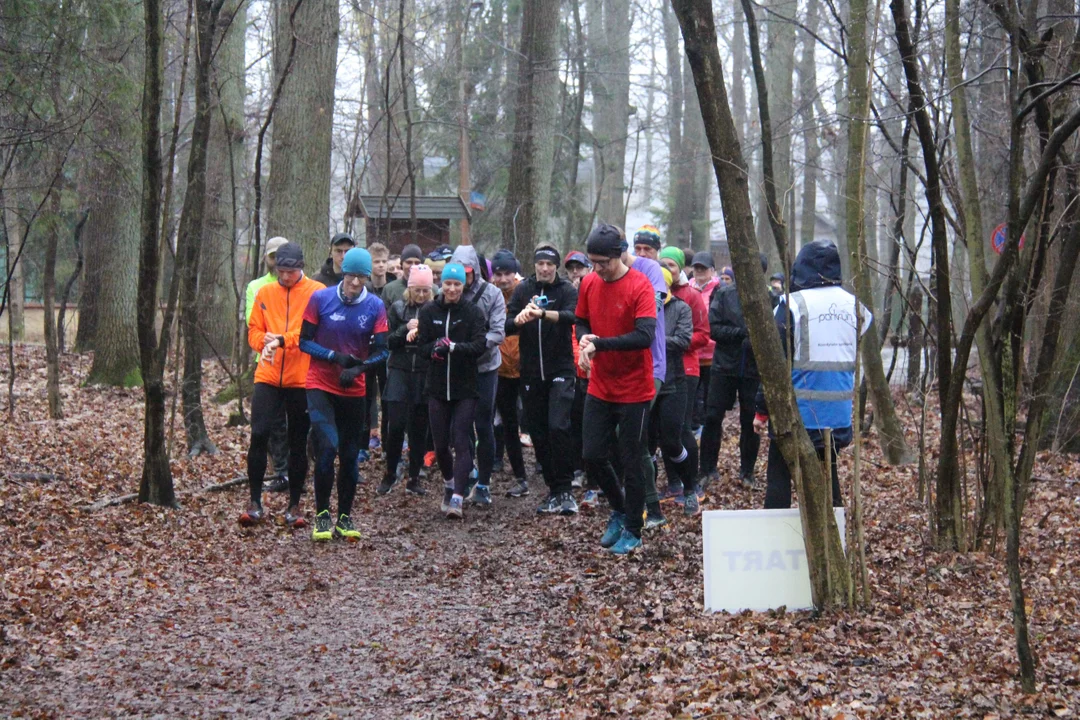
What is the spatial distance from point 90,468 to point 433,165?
26.0 metres

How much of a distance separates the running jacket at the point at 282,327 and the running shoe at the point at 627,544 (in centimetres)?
270

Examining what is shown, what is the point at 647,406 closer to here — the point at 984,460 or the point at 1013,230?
the point at 984,460

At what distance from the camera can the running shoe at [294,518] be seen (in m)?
8.59

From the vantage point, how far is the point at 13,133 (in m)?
10.3

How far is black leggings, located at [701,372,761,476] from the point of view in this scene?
10.1 m

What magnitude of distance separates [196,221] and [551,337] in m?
3.31

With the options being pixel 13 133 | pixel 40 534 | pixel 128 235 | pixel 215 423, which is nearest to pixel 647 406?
pixel 40 534

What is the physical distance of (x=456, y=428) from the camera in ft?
29.9

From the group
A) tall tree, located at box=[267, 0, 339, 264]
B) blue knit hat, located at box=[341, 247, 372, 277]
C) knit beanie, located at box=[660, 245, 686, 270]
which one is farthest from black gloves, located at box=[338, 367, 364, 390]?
→ tall tree, located at box=[267, 0, 339, 264]

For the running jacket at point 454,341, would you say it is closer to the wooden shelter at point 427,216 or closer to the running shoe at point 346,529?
the running shoe at point 346,529

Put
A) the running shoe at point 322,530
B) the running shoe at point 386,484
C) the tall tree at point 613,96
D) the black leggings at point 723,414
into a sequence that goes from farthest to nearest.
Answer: the tall tree at point 613,96, the running shoe at point 386,484, the black leggings at point 723,414, the running shoe at point 322,530

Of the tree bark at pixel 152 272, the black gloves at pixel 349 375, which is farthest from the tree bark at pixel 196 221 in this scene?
the black gloves at pixel 349 375

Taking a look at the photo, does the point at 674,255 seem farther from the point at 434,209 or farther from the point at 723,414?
the point at 434,209

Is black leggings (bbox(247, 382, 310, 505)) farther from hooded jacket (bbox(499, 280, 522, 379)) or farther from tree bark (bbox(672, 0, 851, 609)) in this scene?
tree bark (bbox(672, 0, 851, 609))
